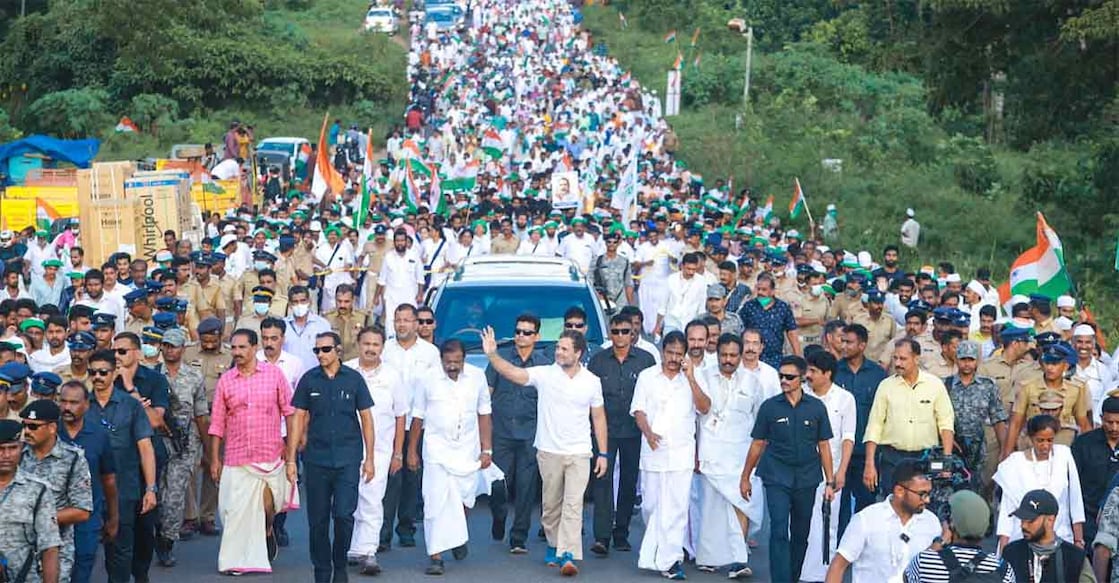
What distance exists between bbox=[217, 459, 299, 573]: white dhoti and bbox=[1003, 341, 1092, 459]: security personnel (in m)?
4.88

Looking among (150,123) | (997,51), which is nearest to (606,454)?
(997,51)

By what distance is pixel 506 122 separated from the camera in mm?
46250

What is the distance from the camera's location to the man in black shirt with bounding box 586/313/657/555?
40.5ft

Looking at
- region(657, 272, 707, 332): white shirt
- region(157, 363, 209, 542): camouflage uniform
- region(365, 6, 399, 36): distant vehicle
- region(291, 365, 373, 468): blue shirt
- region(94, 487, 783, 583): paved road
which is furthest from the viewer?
region(365, 6, 399, 36): distant vehicle

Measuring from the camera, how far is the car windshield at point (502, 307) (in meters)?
14.3

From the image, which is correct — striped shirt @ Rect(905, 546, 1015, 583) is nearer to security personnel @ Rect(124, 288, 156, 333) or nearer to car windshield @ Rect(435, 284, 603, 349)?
car windshield @ Rect(435, 284, 603, 349)

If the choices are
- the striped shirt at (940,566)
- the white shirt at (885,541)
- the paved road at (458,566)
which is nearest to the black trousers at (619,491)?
the paved road at (458,566)

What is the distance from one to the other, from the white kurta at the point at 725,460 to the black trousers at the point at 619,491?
0.63m

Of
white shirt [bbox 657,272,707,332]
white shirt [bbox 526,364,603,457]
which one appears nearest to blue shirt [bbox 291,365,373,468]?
white shirt [bbox 526,364,603,457]

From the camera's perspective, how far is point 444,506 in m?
11.8

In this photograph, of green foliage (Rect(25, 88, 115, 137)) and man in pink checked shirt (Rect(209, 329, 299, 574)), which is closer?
man in pink checked shirt (Rect(209, 329, 299, 574))

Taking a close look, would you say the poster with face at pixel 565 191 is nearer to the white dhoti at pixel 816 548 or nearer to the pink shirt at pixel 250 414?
the white dhoti at pixel 816 548

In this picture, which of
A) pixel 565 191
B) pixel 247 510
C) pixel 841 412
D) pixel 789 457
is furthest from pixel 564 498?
pixel 565 191

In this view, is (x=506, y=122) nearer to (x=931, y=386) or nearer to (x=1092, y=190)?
(x=1092, y=190)
